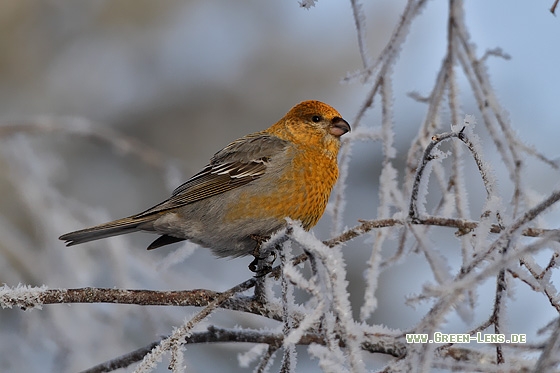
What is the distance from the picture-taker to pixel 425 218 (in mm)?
2430

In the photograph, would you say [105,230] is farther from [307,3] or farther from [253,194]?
[307,3]

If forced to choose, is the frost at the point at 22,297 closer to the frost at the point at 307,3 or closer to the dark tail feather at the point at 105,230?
the dark tail feather at the point at 105,230

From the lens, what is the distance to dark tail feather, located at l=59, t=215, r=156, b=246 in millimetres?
3543

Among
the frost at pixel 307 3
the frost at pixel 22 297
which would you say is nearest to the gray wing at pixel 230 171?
the frost at pixel 22 297

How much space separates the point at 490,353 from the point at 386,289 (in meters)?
3.87

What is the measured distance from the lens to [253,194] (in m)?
3.90

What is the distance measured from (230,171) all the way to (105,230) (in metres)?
0.92

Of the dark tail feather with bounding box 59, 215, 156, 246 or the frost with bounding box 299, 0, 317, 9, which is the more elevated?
the dark tail feather with bounding box 59, 215, 156, 246

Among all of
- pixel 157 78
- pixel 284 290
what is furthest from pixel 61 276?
pixel 157 78

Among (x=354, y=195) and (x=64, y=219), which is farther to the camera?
(x=354, y=195)

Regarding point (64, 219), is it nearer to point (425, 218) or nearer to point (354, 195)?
point (425, 218)

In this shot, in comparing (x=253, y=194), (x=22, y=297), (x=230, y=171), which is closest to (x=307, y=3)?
(x=22, y=297)

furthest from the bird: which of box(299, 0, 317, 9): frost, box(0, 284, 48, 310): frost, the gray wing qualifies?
box(299, 0, 317, 9): frost

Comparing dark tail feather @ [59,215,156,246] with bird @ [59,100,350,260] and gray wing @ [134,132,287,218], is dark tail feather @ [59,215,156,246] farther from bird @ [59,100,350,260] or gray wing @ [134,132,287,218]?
gray wing @ [134,132,287,218]
